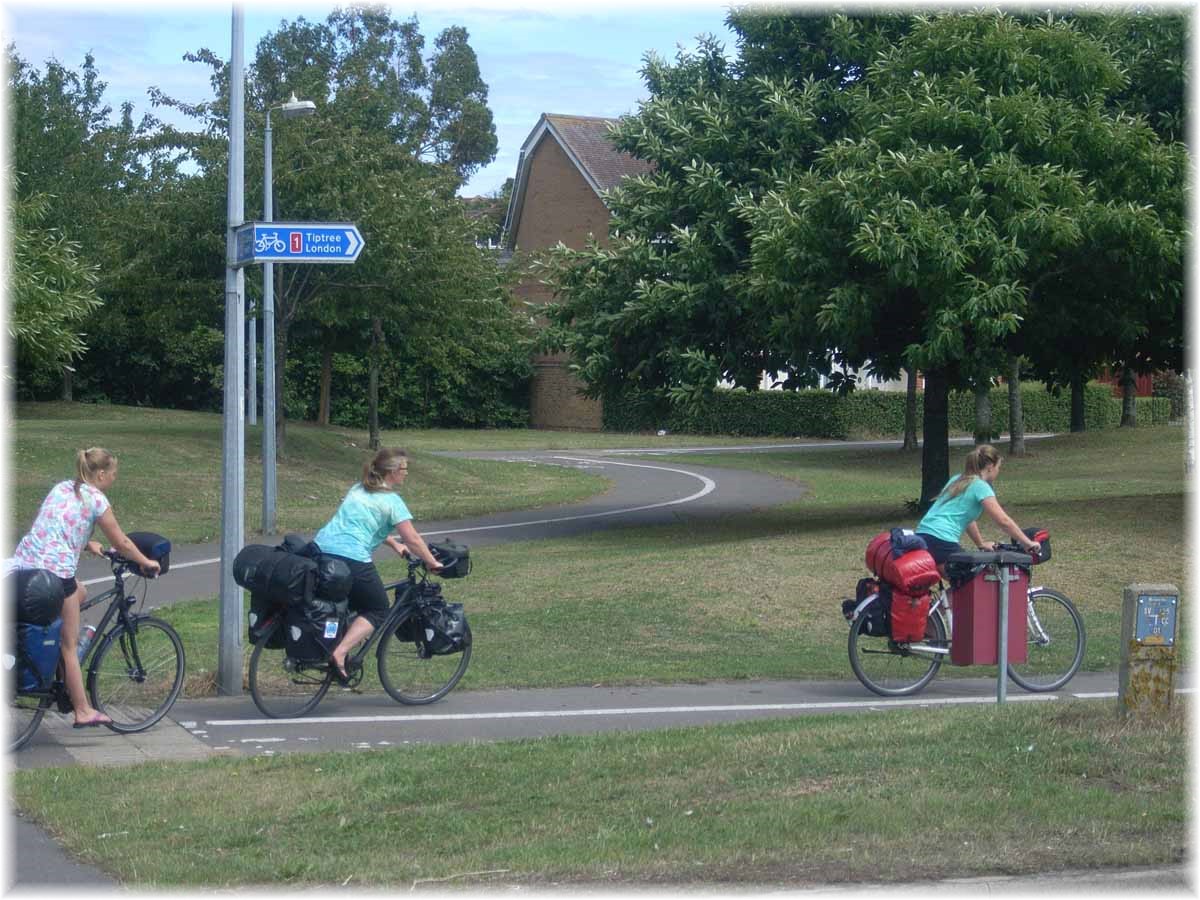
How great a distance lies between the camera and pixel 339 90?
31.5 m

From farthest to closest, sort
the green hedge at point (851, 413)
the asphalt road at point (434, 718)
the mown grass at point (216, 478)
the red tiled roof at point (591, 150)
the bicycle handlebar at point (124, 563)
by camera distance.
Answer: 1. the red tiled roof at point (591, 150)
2. the green hedge at point (851, 413)
3. the mown grass at point (216, 478)
4. the bicycle handlebar at point (124, 563)
5. the asphalt road at point (434, 718)

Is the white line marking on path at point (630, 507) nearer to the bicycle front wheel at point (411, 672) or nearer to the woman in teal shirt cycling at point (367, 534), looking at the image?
the bicycle front wheel at point (411, 672)

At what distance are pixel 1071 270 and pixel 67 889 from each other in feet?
48.2

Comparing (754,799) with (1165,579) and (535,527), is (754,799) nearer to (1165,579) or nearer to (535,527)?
(1165,579)

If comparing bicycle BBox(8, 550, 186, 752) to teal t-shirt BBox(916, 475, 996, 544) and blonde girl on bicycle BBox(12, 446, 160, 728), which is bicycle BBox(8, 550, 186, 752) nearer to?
blonde girl on bicycle BBox(12, 446, 160, 728)

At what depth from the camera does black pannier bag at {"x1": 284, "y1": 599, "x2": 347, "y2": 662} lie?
8.92 meters

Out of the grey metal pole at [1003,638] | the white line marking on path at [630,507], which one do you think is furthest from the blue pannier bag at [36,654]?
the white line marking on path at [630,507]

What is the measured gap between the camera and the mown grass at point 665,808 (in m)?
5.46

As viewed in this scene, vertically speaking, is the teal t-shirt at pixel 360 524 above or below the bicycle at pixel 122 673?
above

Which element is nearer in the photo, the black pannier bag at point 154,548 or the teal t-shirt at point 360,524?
the black pannier bag at point 154,548

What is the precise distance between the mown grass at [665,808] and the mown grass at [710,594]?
2961 mm

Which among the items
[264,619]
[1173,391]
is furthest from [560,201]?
[264,619]

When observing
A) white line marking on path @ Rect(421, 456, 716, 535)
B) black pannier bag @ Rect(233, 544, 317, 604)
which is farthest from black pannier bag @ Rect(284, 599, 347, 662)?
white line marking on path @ Rect(421, 456, 716, 535)

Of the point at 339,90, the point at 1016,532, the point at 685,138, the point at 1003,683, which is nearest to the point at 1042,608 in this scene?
the point at 1016,532
